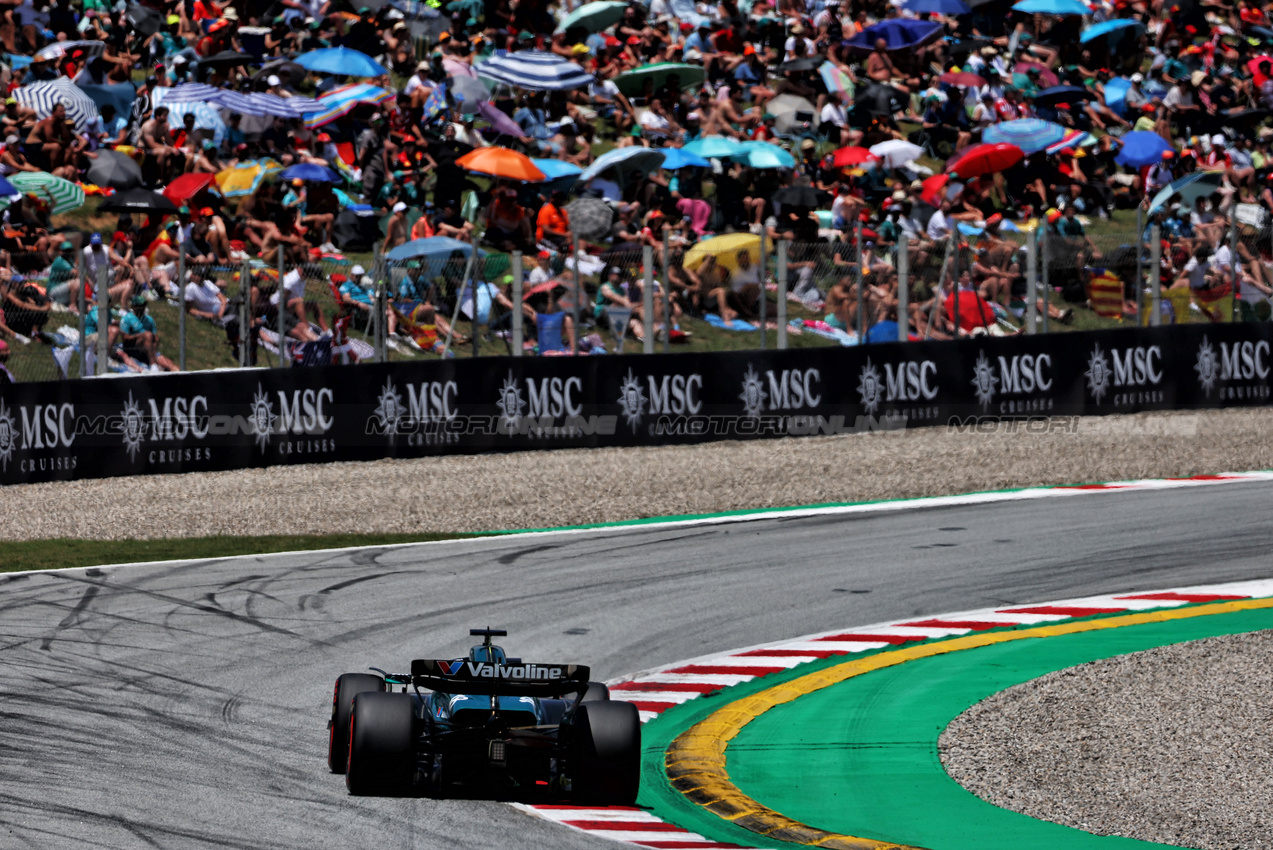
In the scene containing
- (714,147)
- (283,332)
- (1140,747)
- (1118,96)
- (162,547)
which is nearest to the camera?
(1140,747)

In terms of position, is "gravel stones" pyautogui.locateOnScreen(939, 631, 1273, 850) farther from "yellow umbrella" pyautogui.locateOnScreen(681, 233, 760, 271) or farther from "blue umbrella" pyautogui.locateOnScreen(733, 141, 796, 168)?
"blue umbrella" pyautogui.locateOnScreen(733, 141, 796, 168)

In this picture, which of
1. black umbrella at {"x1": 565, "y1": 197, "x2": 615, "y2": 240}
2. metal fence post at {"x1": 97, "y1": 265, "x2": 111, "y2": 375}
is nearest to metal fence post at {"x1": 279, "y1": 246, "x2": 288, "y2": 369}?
metal fence post at {"x1": 97, "y1": 265, "x2": 111, "y2": 375}

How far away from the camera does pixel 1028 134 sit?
2592 cm

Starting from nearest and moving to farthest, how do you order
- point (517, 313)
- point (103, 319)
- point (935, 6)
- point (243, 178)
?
1. point (103, 319)
2. point (517, 313)
3. point (243, 178)
4. point (935, 6)

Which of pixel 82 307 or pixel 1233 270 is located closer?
pixel 82 307

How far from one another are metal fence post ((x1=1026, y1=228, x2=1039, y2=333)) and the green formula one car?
14611 mm

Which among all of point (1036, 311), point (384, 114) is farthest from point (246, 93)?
point (1036, 311)

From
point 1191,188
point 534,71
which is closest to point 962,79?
point 1191,188

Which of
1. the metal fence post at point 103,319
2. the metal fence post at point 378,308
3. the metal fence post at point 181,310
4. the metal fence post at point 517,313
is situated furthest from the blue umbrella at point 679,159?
the metal fence post at point 103,319

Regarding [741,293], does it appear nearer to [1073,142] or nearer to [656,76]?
[656,76]

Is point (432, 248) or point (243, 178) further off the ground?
point (243, 178)

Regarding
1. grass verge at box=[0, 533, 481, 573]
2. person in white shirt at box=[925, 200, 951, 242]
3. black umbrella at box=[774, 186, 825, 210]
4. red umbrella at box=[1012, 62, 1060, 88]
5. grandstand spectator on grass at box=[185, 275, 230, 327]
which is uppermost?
red umbrella at box=[1012, 62, 1060, 88]

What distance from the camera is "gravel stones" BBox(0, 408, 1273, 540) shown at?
15.5 meters

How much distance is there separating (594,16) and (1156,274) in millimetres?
11325
